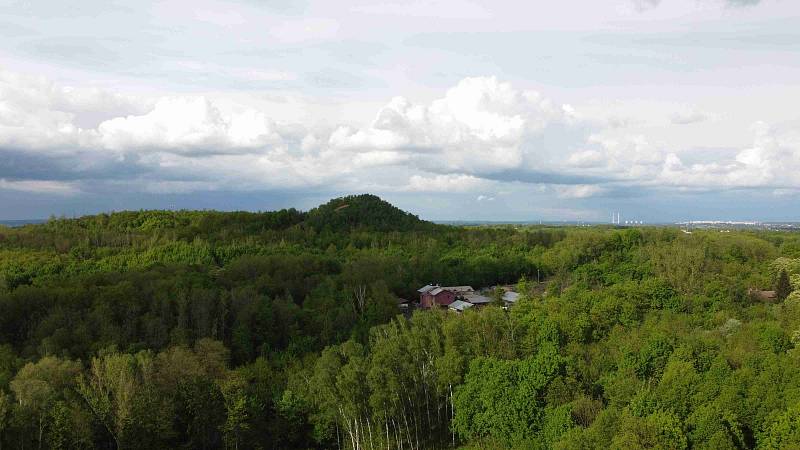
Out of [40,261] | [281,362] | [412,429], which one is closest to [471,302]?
[281,362]

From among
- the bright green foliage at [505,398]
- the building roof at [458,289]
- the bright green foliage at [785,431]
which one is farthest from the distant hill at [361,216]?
the bright green foliage at [785,431]

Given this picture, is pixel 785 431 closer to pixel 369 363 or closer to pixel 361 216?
pixel 369 363

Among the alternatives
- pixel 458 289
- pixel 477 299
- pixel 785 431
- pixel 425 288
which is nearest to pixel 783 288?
pixel 477 299

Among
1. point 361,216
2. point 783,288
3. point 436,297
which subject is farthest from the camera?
point 361,216

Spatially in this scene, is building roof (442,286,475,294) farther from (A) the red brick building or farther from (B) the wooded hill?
(B) the wooded hill

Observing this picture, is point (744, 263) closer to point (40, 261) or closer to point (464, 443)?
point (464, 443)
